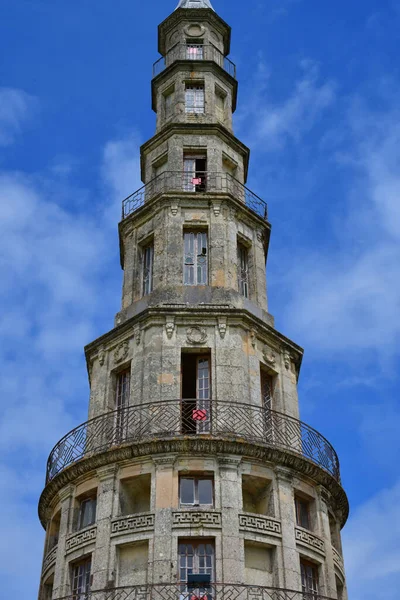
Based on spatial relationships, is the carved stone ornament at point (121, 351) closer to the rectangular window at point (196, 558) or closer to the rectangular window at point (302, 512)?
the rectangular window at point (302, 512)

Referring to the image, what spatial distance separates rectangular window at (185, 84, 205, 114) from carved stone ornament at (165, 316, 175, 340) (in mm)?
Answer: 12067

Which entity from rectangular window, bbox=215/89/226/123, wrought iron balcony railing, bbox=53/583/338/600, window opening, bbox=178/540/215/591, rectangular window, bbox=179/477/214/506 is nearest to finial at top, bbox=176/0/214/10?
rectangular window, bbox=215/89/226/123

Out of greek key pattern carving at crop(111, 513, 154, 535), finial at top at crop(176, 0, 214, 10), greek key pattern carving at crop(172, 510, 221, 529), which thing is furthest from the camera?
finial at top at crop(176, 0, 214, 10)

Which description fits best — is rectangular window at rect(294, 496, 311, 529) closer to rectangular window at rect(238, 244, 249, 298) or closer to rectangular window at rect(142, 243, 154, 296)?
rectangular window at rect(238, 244, 249, 298)

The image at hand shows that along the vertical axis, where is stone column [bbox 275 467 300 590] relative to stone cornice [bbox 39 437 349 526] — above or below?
below

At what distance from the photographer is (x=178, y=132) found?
3822cm

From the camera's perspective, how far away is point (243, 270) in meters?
35.5

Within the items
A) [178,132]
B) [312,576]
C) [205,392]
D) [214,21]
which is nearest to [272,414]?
[205,392]

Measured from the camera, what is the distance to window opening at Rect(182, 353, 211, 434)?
96.5 feet

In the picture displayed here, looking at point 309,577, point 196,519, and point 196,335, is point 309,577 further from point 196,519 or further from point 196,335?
point 196,335

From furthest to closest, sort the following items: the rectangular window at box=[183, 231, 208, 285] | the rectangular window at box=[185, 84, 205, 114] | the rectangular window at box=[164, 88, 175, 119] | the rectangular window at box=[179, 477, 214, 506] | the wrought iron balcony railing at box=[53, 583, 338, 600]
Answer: the rectangular window at box=[164, 88, 175, 119]
the rectangular window at box=[185, 84, 205, 114]
the rectangular window at box=[183, 231, 208, 285]
the rectangular window at box=[179, 477, 214, 506]
the wrought iron balcony railing at box=[53, 583, 338, 600]

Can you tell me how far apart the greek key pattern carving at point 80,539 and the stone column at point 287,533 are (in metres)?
5.68

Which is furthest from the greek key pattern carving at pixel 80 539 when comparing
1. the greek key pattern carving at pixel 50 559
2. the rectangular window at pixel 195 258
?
the rectangular window at pixel 195 258

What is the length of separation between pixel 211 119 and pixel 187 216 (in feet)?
20.0
